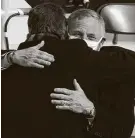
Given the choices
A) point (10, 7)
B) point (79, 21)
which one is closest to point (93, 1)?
point (10, 7)

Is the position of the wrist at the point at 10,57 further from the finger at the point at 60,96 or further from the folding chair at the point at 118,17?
the folding chair at the point at 118,17

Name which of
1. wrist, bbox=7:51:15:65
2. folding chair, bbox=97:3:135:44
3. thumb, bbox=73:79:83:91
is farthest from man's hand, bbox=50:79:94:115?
folding chair, bbox=97:3:135:44

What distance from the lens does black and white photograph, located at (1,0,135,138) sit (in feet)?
3.13

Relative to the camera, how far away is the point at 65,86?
3.18ft

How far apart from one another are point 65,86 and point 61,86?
1cm

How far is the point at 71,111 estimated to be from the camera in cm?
98

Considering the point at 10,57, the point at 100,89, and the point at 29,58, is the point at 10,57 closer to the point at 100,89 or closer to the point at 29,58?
the point at 29,58

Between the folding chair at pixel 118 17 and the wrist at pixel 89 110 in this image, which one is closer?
the wrist at pixel 89 110

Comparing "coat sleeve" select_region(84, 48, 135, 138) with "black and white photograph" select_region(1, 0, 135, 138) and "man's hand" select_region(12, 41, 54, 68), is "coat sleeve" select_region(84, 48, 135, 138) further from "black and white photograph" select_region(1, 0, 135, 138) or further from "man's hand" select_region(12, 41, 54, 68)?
"man's hand" select_region(12, 41, 54, 68)

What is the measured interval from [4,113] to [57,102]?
6.8 inches

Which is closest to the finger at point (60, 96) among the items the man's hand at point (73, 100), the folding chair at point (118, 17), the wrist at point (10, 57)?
the man's hand at point (73, 100)

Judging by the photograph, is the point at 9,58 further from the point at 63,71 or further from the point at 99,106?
the point at 99,106

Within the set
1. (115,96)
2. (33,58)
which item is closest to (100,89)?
(115,96)

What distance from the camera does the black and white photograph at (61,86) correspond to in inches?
37.5
